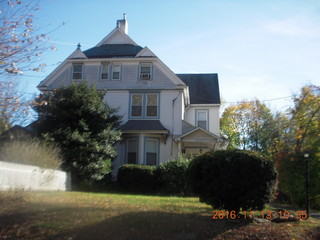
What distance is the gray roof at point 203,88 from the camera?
78.2 feet

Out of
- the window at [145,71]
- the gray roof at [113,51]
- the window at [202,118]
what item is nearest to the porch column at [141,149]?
the window at [145,71]

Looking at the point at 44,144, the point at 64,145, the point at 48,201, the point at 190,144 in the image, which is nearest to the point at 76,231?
the point at 48,201

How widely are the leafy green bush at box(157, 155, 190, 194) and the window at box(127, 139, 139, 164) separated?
410 centimetres

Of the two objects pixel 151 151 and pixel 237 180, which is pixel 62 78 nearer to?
pixel 151 151

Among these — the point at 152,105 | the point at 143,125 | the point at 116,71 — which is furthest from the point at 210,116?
the point at 116,71

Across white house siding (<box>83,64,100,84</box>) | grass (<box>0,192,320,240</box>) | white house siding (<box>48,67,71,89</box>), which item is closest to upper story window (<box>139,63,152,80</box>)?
white house siding (<box>83,64,100,84</box>)

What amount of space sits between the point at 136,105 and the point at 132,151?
3090mm

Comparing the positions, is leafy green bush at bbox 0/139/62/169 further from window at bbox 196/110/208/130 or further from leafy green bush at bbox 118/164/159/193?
window at bbox 196/110/208/130

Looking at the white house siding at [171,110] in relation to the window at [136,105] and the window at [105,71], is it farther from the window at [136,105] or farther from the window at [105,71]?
the window at [105,71]

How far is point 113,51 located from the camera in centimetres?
2219

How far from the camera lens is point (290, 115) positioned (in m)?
10.4

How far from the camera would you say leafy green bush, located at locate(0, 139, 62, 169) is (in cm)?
1175

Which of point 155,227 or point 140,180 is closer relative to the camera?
point 155,227

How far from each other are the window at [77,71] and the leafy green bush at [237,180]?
1582cm
